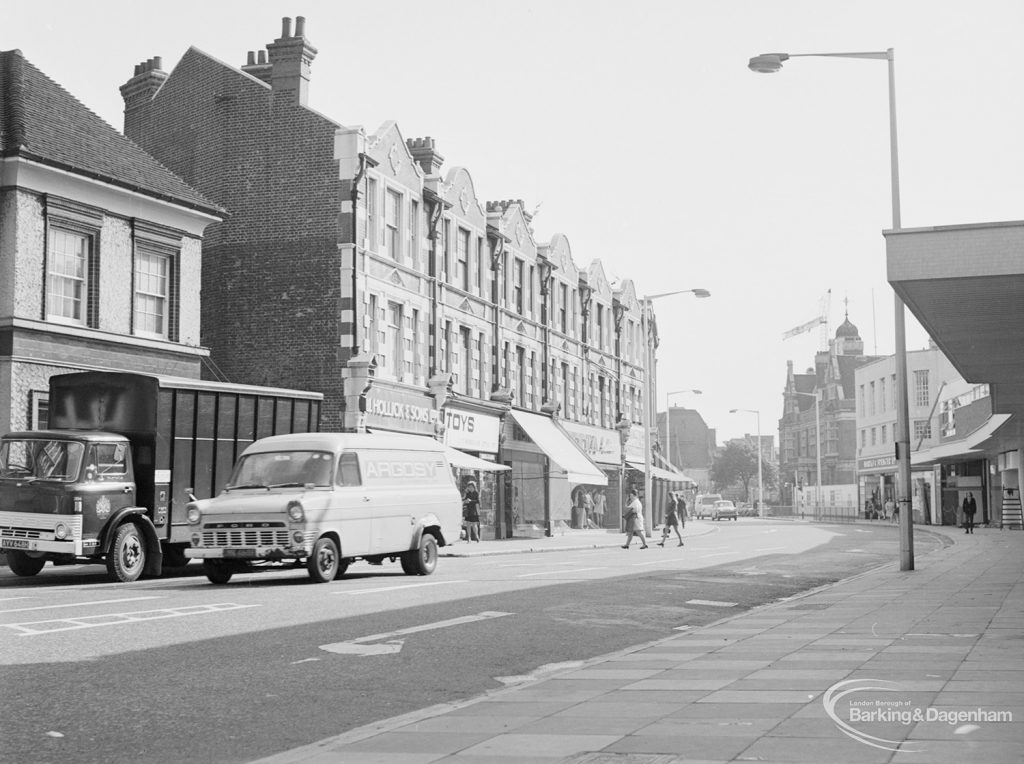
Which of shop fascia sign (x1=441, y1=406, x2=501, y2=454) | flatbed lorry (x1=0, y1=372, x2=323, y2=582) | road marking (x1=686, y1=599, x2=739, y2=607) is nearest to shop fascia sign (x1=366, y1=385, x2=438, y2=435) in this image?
shop fascia sign (x1=441, y1=406, x2=501, y2=454)

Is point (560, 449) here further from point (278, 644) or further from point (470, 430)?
point (278, 644)

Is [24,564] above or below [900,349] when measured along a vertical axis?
below

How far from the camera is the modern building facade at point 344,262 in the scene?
109ft

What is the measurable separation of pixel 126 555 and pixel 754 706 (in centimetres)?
1339

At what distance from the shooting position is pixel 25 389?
23516 millimetres

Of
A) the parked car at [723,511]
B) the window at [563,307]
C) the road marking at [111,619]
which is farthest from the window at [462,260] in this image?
the parked car at [723,511]

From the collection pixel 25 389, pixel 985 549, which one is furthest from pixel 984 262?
pixel 985 549

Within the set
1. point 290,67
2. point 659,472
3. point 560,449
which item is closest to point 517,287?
point 560,449

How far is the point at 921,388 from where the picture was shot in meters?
85.8

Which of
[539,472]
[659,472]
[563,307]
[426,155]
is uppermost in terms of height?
[426,155]

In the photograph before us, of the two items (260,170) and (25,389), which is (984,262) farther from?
(260,170)

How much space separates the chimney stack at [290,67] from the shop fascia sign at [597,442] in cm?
1885

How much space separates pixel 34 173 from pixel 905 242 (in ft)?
57.4

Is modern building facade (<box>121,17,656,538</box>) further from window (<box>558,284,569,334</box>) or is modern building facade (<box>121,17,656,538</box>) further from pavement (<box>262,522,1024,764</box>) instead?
pavement (<box>262,522,1024,764</box>)
